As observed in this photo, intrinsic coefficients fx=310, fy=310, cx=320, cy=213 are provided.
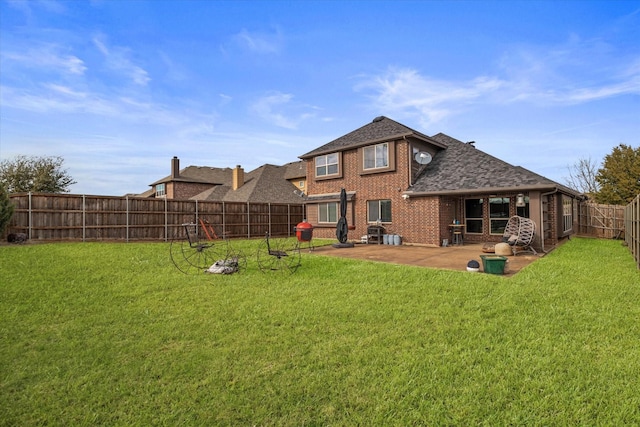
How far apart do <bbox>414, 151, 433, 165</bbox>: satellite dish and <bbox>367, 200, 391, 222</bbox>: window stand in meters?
2.66

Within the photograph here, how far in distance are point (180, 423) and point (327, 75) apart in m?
13.7

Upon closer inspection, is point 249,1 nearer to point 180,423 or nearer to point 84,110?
point 84,110

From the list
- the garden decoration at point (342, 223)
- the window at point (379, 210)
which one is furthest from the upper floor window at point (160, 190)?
the garden decoration at point (342, 223)

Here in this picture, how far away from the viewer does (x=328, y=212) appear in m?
18.5

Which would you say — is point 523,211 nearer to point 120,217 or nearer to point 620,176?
point 620,176

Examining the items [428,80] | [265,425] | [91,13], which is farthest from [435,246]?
[91,13]

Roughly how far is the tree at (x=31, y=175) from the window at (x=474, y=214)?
35552mm

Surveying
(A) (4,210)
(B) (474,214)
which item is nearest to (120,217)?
(A) (4,210)

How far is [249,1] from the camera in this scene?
1005 centimetres

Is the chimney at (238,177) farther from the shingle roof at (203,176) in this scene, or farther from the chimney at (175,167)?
the chimney at (175,167)

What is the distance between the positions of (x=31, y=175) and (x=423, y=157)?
34552 mm

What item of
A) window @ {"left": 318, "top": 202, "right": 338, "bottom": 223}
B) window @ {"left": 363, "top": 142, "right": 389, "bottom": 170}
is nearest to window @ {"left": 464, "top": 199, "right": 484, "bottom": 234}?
window @ {"left": 363, "top": 142, "right": 389, "bottom": 170}

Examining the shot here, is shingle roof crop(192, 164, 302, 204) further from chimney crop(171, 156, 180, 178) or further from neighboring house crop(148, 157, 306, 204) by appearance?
chimney crop(171, 156, 180, 178)

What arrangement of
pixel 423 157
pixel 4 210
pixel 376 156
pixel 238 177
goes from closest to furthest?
pixel 4 210, pixel 423 157, pixel 376 156, pixel 238 177
